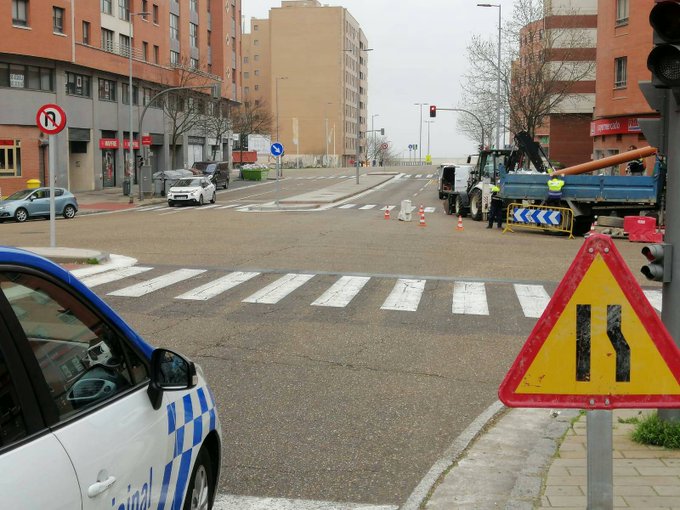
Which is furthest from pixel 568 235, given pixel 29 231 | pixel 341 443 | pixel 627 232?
pixel 341 443

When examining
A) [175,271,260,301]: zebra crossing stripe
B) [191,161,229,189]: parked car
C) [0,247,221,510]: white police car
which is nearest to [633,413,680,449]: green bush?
[0,247,221,510]: white police car

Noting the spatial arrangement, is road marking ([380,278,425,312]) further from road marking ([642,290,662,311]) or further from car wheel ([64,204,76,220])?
car wheel ([64,204,76,220])

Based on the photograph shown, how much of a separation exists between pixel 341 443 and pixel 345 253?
1321 cm

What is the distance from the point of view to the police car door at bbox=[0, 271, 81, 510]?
229cm

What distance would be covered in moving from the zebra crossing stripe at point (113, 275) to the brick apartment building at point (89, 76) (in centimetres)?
3377

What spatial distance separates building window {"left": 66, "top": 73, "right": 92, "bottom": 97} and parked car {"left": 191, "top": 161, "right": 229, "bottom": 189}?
10540 mm

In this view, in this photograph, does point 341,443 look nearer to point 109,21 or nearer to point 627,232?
point 627,232

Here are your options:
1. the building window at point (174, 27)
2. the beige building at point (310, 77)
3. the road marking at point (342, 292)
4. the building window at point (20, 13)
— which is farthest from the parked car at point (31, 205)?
the beige building at point (310, 77)

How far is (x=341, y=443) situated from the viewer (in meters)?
6.13

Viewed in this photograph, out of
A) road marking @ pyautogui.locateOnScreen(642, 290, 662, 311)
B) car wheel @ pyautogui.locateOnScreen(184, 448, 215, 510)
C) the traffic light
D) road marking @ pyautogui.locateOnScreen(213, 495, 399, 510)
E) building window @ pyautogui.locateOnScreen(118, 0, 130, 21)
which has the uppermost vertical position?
building window @ pyautogui.locateOnScreen(118, 0, 130, 21)

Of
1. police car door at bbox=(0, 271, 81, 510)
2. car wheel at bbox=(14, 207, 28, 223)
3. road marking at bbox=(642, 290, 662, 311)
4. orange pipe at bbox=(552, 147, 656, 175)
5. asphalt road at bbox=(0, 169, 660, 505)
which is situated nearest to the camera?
police car door at bbox=(0, 271, 81, 510)

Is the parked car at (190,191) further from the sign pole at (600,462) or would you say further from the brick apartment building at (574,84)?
the sign pole at (600,462)

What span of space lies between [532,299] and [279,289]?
410 cm

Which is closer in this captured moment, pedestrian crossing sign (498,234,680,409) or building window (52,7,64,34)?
pedestrian crossing sign (498,234,680,409)
